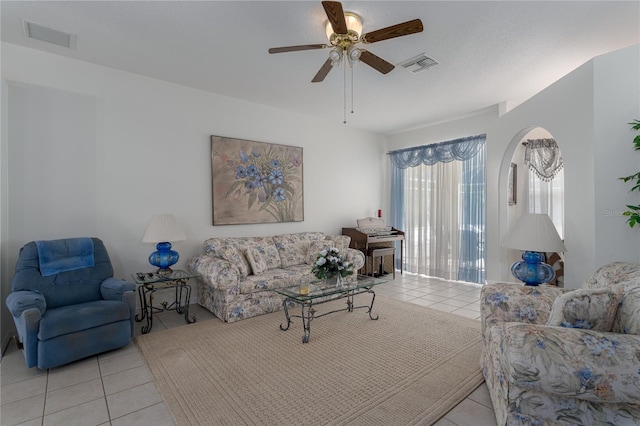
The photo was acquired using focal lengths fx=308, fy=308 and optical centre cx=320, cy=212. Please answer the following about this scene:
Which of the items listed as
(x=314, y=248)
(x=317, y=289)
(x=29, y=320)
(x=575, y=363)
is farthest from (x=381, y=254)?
(x=29, y=320)

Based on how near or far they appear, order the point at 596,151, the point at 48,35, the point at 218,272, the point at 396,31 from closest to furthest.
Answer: the point at 396,31 → the point at 596,151 → the point at 48,35 → the point at 218,272

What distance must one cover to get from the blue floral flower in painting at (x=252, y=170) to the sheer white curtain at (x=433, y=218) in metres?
3.22

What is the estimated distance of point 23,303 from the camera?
8.04 ft

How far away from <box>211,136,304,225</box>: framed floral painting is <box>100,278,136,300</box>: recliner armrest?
1.54 m

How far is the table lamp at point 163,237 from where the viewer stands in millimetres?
3496

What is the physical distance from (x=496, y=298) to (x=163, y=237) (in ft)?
11.0

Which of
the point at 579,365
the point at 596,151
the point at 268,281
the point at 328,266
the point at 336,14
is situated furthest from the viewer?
the point at 268,281

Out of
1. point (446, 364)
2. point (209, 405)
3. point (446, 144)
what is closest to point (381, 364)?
point (446, 364)

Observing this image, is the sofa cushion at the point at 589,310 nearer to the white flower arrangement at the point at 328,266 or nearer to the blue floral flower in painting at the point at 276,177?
the white flower arrangement at the point at 328,266

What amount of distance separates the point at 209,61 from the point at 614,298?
3.91 meters

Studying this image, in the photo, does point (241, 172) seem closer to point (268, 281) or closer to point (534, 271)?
point (268, 281)

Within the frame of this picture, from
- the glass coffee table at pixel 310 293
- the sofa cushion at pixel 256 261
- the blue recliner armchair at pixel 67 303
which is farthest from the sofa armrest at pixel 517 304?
the blue recliner armchair at pixel 67 303

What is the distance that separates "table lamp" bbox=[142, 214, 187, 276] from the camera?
11.5ft

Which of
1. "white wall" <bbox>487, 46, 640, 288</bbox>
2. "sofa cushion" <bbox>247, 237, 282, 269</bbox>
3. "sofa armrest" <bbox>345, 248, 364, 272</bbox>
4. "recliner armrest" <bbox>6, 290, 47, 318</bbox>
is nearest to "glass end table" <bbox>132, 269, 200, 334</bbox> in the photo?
"recliner armrest" <bbox>6, 290, 47, 318</bbox>
